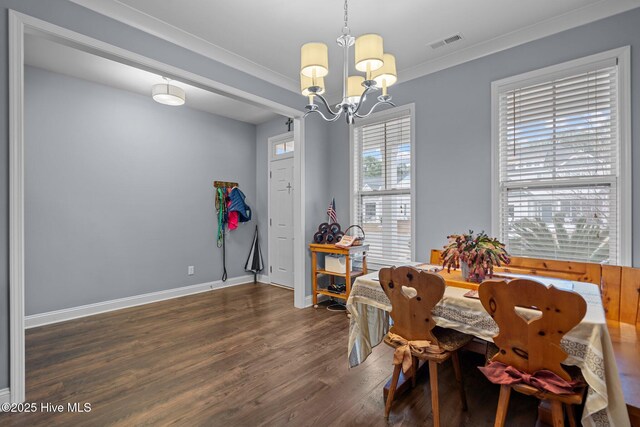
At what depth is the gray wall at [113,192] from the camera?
340 cm

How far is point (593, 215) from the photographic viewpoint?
97.3 inches

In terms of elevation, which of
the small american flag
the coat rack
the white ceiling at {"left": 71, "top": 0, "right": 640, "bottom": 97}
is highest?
the white ceiling at {"left": 71, "top": 0, "right": 640, "bottom": 97}

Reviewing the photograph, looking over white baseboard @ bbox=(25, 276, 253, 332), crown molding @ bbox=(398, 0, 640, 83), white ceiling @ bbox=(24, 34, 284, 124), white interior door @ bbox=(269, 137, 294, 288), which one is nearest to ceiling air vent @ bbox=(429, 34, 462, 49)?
crown molding @ bbox=(398, 0, 640, 83)

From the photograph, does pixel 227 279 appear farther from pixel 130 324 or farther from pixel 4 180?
pixel 4 180

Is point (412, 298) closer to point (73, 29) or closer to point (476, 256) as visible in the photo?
point (476, 256)

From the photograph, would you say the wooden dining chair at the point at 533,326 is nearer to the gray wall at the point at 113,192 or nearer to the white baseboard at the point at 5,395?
the white baseboard at the point at 5,395

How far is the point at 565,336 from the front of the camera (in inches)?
55.5

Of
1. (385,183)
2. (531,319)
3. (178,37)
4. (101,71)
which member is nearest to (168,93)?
(101,71)

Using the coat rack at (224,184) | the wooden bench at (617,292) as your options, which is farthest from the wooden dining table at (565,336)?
the coat rack at (224,184)

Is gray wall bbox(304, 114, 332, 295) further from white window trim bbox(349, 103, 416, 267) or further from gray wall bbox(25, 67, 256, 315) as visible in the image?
gray wall bbox(25, 67, 256, 315)

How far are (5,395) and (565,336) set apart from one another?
3.23 meters

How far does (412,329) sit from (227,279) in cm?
403

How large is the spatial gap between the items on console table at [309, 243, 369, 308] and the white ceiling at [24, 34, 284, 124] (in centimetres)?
249

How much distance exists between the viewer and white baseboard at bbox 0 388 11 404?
1.92 metres
